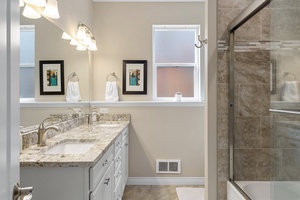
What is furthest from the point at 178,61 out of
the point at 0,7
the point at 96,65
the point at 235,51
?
the point at 0,7

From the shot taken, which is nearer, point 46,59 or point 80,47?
point 46,59

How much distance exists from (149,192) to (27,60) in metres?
2.34

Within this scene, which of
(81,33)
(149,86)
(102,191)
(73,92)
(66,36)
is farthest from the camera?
(149,86)

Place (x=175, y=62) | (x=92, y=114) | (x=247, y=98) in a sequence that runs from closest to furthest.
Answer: (x=247, y=98) → (x=92, y=114) → (x=175, y=62)

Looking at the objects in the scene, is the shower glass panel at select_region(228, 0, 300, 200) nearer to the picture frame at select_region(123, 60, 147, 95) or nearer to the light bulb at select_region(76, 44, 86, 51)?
the picture frame at select_region(123, 60, 147, 95)

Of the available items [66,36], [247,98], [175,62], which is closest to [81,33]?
[66,36]

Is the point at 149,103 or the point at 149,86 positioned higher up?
the point at 149,86

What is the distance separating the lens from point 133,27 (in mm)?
3771

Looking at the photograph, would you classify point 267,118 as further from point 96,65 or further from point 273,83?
point 96,65

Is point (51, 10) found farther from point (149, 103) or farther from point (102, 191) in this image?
point (149, 103)

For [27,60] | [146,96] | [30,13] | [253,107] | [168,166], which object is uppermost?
[30,13]

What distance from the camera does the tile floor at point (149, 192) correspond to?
3.21 meters

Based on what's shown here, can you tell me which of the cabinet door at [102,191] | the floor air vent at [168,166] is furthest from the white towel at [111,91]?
the cabinet door at [102,191]

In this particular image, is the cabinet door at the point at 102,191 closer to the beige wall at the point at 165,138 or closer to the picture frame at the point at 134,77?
the beige wall at the point at 165,138
